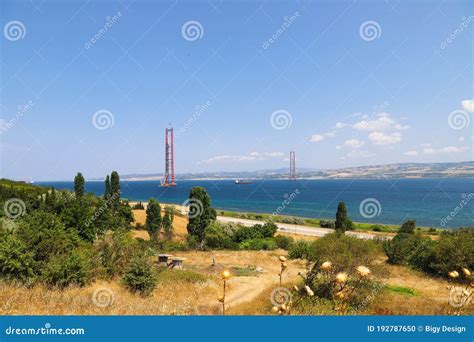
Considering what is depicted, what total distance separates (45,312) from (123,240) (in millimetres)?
10099

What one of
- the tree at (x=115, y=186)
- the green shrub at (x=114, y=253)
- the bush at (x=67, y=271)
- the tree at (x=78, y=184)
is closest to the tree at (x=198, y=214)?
the tree at (x=115, y=186)

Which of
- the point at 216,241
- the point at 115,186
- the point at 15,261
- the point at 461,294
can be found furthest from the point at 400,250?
the point at 115,186

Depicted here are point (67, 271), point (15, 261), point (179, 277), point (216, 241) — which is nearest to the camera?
point (15, 261)

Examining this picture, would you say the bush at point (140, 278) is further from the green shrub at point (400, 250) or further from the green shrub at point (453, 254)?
the green shrub at point (400, 250)

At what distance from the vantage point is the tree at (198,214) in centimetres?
2844

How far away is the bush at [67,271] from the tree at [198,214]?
56.0 ft

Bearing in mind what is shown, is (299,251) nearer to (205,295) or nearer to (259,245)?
(259,245)

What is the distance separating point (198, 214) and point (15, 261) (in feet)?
61.2

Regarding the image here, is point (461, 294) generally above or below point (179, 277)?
above

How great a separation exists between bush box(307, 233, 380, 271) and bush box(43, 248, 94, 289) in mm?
8955

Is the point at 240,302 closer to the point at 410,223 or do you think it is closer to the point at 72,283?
the point at 72,283

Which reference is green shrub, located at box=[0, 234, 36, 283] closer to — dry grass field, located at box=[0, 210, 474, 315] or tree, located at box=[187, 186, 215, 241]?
dry grass field, located at box=[0, 210, 474, 315]

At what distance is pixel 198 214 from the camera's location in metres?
28.6

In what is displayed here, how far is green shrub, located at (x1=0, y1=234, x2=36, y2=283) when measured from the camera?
33.5 ft
